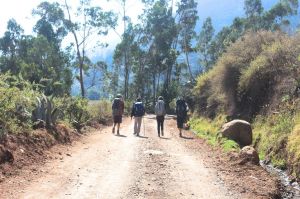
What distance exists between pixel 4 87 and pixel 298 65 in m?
11.1

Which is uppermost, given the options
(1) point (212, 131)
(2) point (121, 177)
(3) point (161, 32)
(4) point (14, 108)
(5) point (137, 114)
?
(3) point (161, 32)

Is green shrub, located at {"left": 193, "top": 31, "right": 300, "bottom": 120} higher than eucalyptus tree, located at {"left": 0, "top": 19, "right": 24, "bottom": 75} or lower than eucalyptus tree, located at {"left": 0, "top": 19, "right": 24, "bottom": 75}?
lower

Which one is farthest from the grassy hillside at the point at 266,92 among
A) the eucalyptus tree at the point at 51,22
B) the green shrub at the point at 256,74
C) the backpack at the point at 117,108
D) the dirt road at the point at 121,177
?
the eucalyptus tree at the point at 51,22

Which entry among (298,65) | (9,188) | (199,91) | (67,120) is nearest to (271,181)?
(9,188)

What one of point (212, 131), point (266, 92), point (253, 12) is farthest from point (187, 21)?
point (266, 92)

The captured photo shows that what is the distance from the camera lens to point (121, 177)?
10367mm

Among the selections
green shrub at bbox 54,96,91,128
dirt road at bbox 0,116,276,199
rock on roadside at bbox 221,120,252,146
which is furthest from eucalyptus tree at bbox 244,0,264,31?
dirt road at bbox 0,116,276,199

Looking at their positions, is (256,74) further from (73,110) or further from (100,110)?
(100,110)

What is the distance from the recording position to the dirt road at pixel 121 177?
8938 mm

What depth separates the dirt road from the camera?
8938 millimetres

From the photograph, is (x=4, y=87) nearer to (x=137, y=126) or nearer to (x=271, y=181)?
(x=271, y=181)

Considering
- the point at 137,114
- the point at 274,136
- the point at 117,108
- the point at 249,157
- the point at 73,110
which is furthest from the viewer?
the point at 73,110

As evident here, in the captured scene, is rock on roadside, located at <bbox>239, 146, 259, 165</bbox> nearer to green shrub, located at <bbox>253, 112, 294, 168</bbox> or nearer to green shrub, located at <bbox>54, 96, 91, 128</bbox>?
green shrub, located at <bbox>253, 112, 294, 168</bbox>

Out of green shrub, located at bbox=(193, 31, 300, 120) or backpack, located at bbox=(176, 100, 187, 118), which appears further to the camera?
backpack, located at bbox=(176, 100, 187, 118)
